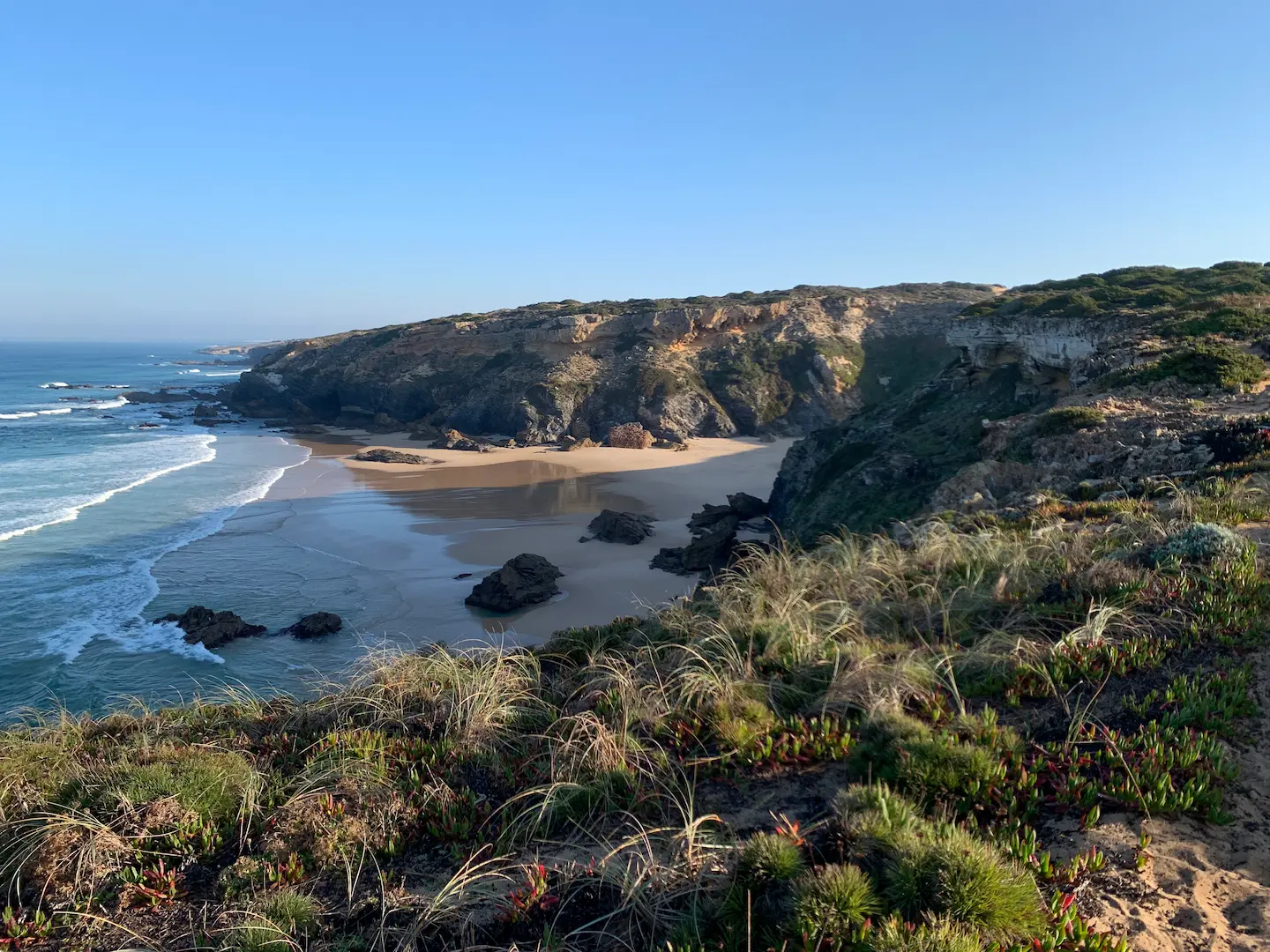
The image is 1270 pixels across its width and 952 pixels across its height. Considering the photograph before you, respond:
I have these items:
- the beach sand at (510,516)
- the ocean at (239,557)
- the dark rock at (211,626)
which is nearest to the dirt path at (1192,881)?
the ocean at (239,557)

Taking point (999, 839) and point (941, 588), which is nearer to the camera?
point (999, 839)

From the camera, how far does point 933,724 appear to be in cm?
489

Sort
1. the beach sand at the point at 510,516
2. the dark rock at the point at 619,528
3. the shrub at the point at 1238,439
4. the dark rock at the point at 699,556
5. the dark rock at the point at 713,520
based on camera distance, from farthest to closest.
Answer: the dark rock at the point at 713,520 → the dark rock at the point at 619,528 → the dark rock at the point at 699,556 → the beach sand at the point at 510,516 → the shrub at the point at 1238,439

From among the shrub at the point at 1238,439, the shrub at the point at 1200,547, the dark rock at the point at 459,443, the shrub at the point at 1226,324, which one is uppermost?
the shrub at the point at 1226,324

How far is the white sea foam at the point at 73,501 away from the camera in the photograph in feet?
80.6

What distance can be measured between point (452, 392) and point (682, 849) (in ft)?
189

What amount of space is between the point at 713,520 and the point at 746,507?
1457 mm

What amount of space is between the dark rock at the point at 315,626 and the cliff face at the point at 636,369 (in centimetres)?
3266

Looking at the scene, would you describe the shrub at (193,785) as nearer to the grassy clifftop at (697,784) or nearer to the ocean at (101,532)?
the grassy clifftop at (697,784)

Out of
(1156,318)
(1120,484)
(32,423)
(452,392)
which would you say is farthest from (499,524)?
Result: (32,423)

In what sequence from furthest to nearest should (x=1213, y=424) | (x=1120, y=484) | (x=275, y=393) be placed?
1. (x=275, y=393)
2. (x=1213, y=424)
3. (x=1120, y=484)

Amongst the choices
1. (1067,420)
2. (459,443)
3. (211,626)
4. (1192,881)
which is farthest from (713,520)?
(459,443)

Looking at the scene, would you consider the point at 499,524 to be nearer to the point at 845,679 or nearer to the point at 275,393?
the point at 845,679

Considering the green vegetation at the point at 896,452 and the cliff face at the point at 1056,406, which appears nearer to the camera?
the cliff face at the point at 1056,406
